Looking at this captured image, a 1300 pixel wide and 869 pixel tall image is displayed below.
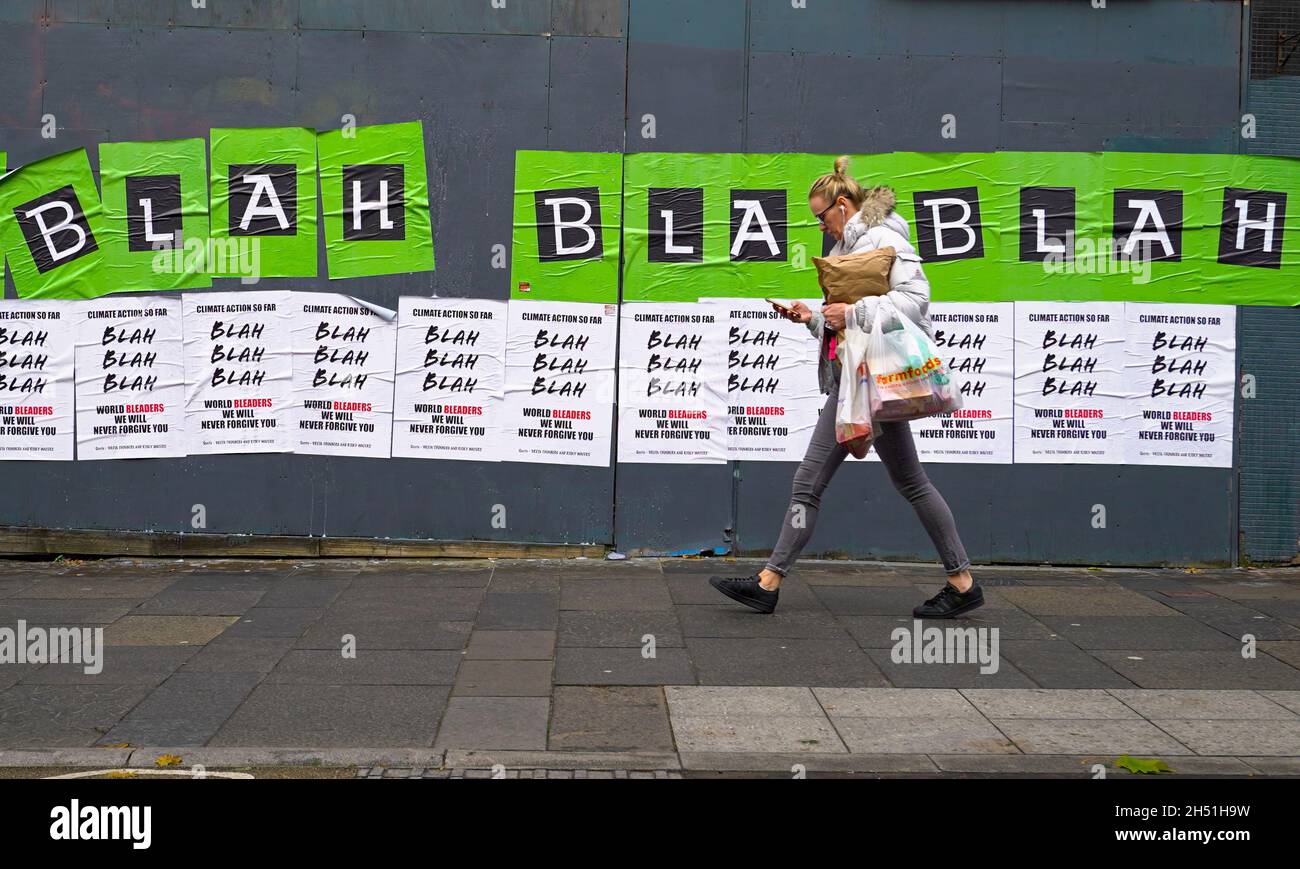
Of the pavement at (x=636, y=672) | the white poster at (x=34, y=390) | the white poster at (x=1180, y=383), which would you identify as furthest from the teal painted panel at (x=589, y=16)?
the white poster at (x=1180, y=383)

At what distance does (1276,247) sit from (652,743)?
6.37 m

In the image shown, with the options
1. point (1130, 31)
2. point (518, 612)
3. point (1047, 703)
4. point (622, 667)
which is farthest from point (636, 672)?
point (1130, 31)

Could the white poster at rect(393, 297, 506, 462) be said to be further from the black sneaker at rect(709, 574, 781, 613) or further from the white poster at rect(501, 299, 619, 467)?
the black sneaker at rect(709, 574, 781, 613)

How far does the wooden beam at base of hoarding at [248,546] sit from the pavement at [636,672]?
0.29ft

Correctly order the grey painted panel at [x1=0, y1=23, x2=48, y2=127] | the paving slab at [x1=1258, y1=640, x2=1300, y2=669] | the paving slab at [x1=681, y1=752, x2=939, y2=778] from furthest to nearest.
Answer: the grey painted panel at [x1=0, y1=23, x2=48, y2=127], the paving slab at [x1=1258, y1=640, x2=1300, y2=669], the paving slab at [x1=681, y1=752, x2=939, y2=778]

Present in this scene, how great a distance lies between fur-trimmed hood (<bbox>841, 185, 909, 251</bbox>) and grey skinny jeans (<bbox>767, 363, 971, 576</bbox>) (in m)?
0.76

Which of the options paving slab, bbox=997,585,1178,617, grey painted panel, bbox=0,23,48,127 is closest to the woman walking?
paving slab, bbox=997,585,1178,617

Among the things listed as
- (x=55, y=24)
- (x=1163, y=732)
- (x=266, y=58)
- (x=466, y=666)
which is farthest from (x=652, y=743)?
(x=55, y=24)

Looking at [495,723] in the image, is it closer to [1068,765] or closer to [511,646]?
[511,646]

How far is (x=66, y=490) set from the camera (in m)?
9.09

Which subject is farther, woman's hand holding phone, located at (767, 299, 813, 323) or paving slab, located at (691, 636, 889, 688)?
woman's hand holding phone, located at (767, 299, 813, 323)

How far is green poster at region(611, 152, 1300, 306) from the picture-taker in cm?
909

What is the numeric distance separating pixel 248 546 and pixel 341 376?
1339 millimetres

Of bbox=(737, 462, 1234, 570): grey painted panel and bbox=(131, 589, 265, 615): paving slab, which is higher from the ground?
bbox=(737, 462, 1234, 570): grey painted panel
